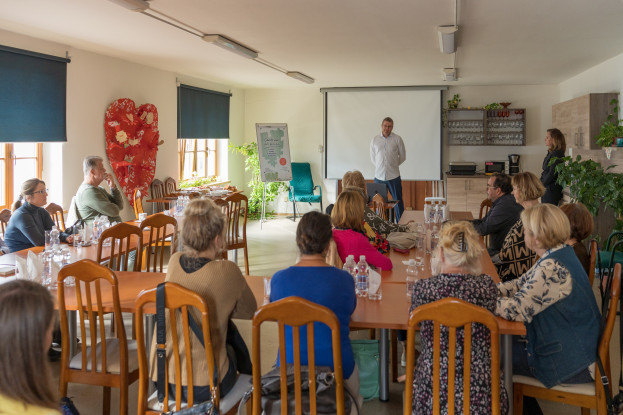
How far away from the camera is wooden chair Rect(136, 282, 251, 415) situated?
2.35 m

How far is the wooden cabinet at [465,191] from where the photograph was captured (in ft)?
36.1

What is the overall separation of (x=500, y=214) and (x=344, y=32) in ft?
7.45

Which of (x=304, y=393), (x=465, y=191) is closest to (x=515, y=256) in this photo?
(x=304, y=393)

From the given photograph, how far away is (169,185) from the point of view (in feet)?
29.9

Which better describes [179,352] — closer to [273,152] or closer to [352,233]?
[352,233]

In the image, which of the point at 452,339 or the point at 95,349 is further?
the point at 95,349

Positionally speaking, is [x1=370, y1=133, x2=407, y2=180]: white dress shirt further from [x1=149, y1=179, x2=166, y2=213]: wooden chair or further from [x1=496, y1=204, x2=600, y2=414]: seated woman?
[x1=496, y1=204, x2=600, y2=414]: seated woman

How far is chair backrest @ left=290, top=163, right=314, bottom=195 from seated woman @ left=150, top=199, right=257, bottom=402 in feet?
30.6

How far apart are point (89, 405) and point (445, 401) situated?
2.21m

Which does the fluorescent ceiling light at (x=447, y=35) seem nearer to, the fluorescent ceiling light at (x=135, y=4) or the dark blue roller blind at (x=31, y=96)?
the fluorescent ceiling light at (x=135, y=4)

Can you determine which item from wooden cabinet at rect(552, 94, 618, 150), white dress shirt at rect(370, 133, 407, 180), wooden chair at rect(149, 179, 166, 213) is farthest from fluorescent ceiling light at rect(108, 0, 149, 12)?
wooden cabinet at rect(552, 94, 618, 150)

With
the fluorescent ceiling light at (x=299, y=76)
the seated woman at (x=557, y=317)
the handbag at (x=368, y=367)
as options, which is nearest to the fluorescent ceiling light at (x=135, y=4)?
the handbag at (x=368, y=367)

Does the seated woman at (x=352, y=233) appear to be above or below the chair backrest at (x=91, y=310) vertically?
above

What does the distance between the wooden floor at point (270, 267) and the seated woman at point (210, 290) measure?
1085mm
